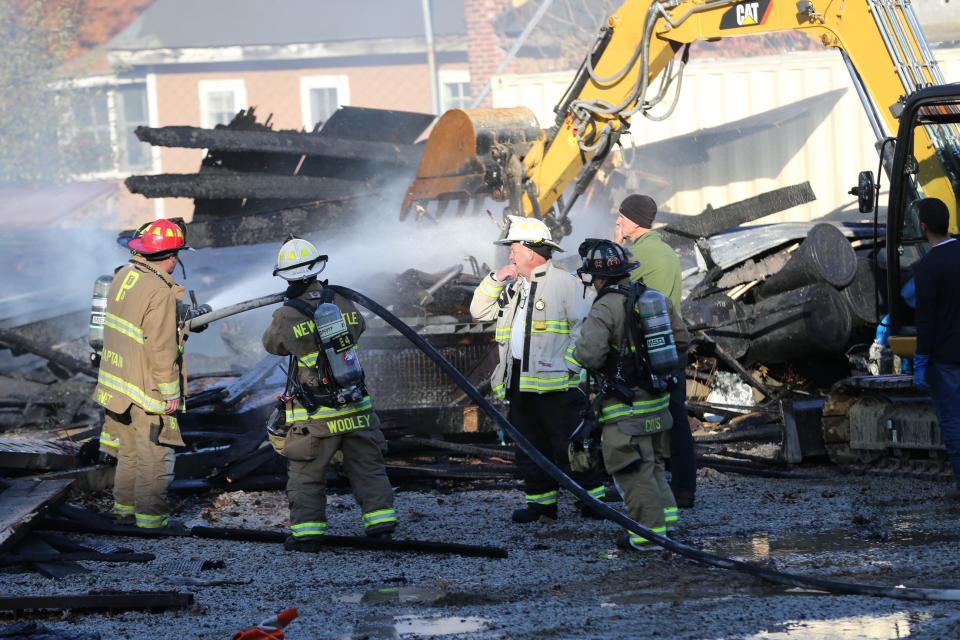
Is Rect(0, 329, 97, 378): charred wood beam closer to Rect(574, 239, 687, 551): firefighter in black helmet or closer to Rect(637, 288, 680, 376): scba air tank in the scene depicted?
Rect(574, 239, 687, 551): firefighter in black helmet

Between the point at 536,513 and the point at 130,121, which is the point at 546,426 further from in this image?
the point at 130,121

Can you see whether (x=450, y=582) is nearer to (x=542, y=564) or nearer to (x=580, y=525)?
(x=542, y=564)

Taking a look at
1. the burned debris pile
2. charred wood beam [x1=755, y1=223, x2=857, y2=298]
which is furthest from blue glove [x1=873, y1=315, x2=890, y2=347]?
the burned debris pile

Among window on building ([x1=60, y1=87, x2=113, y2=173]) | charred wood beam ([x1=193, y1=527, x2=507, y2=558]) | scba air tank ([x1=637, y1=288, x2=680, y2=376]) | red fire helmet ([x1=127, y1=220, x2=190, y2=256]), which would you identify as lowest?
charred wood beam ([x1=193, y1=527, x2=507, y2=558])

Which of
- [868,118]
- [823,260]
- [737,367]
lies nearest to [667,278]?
[737,367]

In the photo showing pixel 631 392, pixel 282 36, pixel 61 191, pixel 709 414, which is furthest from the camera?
pixel 282 36

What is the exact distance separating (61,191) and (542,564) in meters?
22.4

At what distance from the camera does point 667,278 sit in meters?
8.51

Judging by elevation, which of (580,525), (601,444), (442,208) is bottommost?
(580,525)

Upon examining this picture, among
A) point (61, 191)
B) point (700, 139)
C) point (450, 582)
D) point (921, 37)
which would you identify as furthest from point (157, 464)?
point (61, 191)

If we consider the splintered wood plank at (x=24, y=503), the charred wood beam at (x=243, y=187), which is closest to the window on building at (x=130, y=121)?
the charred wood beam at (x=243, y=187)

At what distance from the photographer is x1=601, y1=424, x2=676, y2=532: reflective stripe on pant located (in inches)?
283

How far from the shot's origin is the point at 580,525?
8227mm

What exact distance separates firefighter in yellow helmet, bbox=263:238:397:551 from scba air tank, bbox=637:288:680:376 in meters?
1.62
